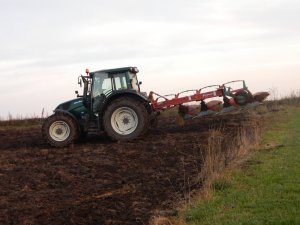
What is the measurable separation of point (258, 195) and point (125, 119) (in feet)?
25.0

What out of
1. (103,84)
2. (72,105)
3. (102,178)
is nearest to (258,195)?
(102,178)

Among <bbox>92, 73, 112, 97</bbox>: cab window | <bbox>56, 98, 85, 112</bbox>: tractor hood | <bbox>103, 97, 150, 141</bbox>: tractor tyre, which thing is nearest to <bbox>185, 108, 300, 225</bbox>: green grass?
<bbox>103, 97, 150, 141</bbox>: tractor tyre

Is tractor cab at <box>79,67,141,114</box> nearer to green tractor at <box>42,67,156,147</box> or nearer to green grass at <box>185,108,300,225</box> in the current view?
green tractor at <box>42,67,156,147</box>

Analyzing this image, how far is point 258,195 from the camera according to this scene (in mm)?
7031

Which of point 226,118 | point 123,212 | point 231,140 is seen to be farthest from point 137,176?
point 226,118

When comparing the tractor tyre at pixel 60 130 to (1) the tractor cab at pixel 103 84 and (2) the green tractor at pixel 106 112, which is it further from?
(1) the tractor cab at pixel 103 84

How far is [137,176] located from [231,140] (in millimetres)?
4625

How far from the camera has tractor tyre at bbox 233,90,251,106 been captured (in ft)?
50.7

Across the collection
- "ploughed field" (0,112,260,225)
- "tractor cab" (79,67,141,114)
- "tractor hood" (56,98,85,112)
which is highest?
Answer: "tractor cab" (79,67,141,114)

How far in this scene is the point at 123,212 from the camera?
22.4ft

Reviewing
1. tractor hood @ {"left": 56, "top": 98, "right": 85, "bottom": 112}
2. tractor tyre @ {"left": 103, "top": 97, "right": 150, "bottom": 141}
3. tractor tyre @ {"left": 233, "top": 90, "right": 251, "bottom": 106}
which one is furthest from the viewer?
tractor tyre @ {"left": 233, "top": 90, "right": 251, "bottom": 106}

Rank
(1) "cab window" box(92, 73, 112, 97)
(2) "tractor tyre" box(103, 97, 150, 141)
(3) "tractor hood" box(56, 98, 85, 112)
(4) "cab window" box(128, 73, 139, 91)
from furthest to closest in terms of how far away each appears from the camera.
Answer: (3) "tractor hood" box(56, 98, 85, 112), (4) "cab window" box(128, 73, 139, 91), (1) "cab window" box(92, 73, 112, 97), (2) "tractor tyre" box(103, 97, 150, 141)

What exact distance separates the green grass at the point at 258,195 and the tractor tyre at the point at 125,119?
432cm

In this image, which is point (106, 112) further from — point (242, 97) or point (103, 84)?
point (242, 97)
